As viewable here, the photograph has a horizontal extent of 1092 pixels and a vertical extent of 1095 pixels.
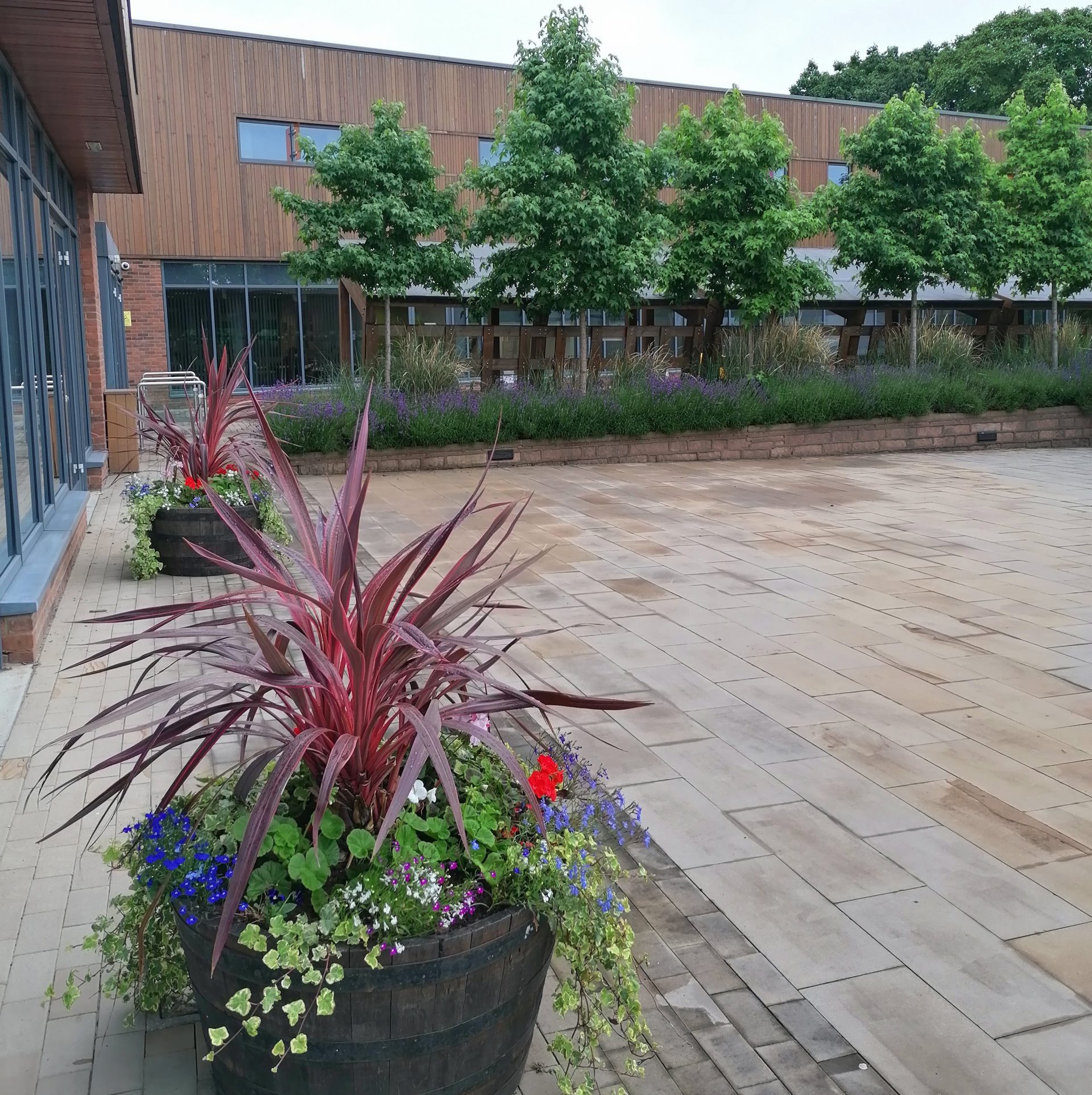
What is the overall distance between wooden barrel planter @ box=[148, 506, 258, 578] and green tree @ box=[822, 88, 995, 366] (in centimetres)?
1204

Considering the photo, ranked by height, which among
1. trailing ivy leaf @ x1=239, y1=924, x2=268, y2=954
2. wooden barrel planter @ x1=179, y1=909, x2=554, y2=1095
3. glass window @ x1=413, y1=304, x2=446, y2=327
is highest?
glass window @ x1=413, y1=304, x2=446, y2=327

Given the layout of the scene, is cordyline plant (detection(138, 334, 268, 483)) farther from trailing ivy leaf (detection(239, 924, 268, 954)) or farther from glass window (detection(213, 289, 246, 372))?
glass window (detection(213, 289, 246, 372))

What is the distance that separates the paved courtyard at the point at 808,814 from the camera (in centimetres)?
244

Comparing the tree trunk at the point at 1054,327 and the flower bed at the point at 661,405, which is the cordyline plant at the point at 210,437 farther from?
the tree trunk at the point at 1054,327

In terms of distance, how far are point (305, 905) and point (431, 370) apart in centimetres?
1237

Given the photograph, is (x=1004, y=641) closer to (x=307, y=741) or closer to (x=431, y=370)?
(x=307, y=741)

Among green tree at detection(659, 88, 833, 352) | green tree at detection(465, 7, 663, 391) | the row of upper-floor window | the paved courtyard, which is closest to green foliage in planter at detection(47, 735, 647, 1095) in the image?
the paved courtyard

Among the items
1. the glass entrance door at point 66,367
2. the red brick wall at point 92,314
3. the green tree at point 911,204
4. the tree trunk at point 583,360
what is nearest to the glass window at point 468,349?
the tree trunk at point 583,360

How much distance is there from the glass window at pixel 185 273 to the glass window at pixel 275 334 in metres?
1.02

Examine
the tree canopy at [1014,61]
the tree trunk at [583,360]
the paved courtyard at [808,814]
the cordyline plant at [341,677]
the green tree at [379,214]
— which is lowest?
the paved courtyard at [808,814]

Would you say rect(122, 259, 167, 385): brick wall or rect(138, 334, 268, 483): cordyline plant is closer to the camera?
rect(138, 334, 268, 483): cordyline plant

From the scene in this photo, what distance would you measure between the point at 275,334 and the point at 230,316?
3.24 ft

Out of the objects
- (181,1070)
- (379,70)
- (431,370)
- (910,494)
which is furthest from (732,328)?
(181,1070)

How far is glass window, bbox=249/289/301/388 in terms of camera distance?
23.0 metres
